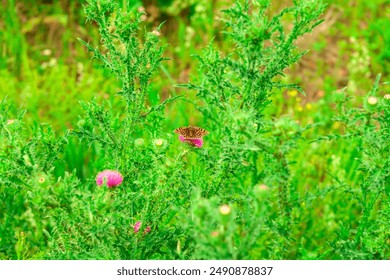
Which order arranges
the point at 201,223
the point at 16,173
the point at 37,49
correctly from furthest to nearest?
the point at 37,49, the point at 16,173, the point at 201,223

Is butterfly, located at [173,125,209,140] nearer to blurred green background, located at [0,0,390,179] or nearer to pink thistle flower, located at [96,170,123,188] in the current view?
pink thistle flower, located at [96,170,123,188]

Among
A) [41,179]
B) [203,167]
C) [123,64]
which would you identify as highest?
[123,64]

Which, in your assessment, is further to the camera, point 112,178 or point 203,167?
point 203,167

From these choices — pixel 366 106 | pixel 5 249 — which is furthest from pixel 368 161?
pixel 5 249

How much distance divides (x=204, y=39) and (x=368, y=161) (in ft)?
7.55

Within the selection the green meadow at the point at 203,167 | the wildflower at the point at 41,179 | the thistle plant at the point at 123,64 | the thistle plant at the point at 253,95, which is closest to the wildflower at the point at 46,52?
the green meadow at the point at 203,167

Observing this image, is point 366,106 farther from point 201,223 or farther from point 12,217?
point 12,217

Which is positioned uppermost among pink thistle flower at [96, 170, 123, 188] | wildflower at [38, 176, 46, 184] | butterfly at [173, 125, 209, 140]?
butterfly at [173, 125, 209, 140]

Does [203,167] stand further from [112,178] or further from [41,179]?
[41,179]

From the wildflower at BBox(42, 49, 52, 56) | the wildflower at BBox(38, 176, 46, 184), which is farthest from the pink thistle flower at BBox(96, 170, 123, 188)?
the wildflower at BBox(42, 49, 52, 56)

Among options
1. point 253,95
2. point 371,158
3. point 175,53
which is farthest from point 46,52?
point 371,158

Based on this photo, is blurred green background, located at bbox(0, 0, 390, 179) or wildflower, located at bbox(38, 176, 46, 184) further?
blurred green background, located at bbox(0, 0, 390, 179)

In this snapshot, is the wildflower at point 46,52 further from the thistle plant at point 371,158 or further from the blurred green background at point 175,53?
the thistle plant at point 371,158

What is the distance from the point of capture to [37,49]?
148 inches
